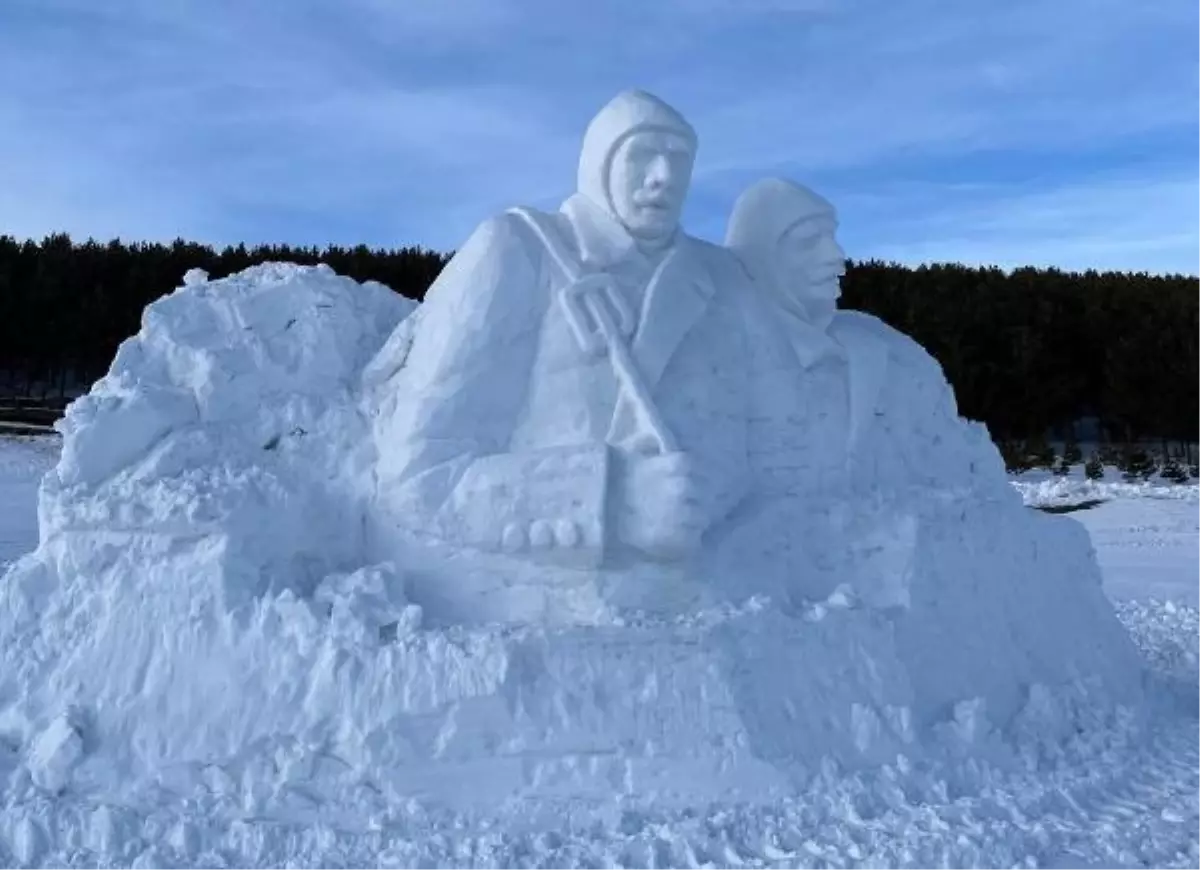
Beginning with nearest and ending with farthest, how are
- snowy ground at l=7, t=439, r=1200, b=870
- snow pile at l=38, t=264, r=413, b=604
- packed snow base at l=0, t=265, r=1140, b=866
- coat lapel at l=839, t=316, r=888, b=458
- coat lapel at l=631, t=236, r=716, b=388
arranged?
snowy ground at l=7, t=439, r=1200, b=870
packed snow base at l=0, t=265, r=1140, b=866
snow pile at l=38, t=264, r=413, b=604
coat lapel at l=631, t=236, r=716, b=388
coat lapel at l=839, t=316, r=888, b=458

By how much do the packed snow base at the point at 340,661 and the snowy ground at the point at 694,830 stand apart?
0.11ft

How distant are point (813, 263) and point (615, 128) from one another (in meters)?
1.54

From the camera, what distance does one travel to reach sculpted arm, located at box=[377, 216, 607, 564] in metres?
6.21

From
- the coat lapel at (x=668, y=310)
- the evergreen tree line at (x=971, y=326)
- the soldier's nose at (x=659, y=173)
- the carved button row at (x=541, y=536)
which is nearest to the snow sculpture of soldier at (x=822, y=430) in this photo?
the coat lapel at (x=668, y=310)

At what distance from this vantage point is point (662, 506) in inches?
242

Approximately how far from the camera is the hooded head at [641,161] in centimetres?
669

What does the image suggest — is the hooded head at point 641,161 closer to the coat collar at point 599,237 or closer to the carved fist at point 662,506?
the coat collar at point 599,237

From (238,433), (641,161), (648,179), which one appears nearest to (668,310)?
(648,179)

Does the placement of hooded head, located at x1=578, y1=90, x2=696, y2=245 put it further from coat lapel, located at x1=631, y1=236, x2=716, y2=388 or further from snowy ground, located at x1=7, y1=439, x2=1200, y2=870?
snowy ground, located at x1=7, y1=439, x2=1200, y2=870

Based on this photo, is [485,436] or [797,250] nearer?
[485,436]

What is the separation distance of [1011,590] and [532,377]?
3.14 m

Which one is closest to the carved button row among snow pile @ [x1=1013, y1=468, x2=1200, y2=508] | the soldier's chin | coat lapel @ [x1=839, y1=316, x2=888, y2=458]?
the soldier's chin

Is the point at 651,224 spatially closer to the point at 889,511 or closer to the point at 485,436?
the point at 485,436

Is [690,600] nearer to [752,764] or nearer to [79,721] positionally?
[752,764]
